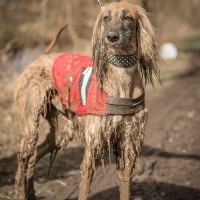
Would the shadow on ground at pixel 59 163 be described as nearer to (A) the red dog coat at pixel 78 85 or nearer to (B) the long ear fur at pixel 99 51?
(A) the red dog coat at pixel 78 85

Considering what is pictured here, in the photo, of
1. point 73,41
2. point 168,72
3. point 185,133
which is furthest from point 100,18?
point 168,72

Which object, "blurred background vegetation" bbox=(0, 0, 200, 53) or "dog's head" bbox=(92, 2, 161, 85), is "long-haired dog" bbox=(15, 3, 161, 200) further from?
"blurred background vegetation" bbox=(0, 0, 200, 53)

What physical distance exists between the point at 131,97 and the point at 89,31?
648 centimetres

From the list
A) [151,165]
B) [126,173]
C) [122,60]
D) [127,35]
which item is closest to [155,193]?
[151,165]

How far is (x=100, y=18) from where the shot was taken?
3549 mm

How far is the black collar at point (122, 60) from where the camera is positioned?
349cm

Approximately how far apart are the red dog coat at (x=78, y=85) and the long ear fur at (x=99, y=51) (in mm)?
126

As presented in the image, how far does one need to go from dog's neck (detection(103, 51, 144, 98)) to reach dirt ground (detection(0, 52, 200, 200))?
697mm

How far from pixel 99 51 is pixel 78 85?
475 millimetres

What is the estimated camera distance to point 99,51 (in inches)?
139

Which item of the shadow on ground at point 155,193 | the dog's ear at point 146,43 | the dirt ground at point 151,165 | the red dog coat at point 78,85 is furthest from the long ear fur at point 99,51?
the shadow on ground at point 155,193

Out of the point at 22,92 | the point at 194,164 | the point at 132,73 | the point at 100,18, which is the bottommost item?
the point at 194,164

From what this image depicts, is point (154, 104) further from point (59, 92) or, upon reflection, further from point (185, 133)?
point (59, 92)

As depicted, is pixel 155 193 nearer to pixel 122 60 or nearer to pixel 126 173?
pixel 126 173
